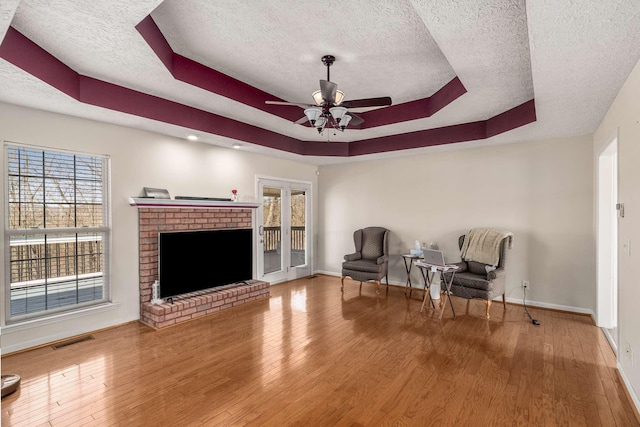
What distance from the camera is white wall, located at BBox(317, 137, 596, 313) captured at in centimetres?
427

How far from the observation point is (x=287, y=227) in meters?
6.25

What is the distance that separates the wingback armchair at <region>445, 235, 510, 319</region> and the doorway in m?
0.98

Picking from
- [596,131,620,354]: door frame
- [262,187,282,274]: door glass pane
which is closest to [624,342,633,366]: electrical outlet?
[596,131,620,354]: door frame

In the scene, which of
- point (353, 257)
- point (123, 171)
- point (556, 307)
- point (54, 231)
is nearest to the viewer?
point (54, 231)

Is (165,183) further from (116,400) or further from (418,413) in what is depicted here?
(418,413)

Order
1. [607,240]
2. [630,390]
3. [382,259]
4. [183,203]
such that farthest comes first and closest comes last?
[382,259] < [183,203] < [607,240] < [630,390]

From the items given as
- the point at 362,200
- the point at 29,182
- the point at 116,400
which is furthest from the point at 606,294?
the point at 29,182

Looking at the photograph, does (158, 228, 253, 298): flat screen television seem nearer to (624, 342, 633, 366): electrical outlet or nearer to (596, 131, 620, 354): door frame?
(624, 342, 633, 366): electrical outlet

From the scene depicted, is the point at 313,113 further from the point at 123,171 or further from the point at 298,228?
the point at 298,228

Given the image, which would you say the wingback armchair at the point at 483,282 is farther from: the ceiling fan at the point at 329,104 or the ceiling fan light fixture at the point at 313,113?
the ceiling fan light fixture at the point at 313,113

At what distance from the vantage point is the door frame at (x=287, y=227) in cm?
561

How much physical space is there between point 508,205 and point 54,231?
18.7 feet

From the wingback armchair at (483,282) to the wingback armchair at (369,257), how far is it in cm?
117

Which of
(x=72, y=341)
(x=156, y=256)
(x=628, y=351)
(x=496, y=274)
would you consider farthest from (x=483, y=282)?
(x=72, y=341)
